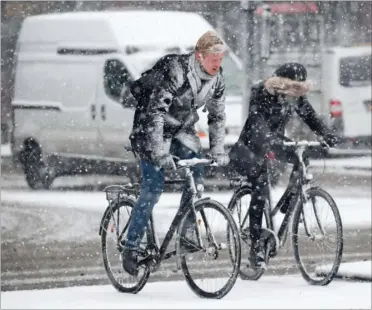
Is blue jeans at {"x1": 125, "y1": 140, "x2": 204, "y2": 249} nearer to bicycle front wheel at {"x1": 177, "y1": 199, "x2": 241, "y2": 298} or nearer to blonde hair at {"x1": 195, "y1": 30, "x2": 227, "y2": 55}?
bicycle front wheel at {"x1": 177, "y1": 199, "x2": 241, "y2": 298}

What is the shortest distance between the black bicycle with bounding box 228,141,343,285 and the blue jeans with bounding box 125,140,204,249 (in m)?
0.91

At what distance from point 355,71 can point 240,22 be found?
244 cm

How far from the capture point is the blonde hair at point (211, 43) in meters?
8.50

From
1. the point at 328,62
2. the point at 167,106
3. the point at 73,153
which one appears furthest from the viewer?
the point at 328,62

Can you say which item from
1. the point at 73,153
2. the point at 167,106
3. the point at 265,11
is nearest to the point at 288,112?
the point at 167,106

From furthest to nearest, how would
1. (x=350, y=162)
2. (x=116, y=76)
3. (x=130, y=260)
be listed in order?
(x=350, y=162) → (x=116, y=76) → (x=130, y=260)

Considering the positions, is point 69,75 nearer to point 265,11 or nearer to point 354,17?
point 265,11

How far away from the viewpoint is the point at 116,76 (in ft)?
54.2

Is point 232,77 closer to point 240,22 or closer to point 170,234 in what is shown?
point 240,22

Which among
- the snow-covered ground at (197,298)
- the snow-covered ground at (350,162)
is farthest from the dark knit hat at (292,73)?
the snow-covered ground at (350,162)

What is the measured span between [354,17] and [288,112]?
1602 centimetres

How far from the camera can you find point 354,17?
83.4 feet

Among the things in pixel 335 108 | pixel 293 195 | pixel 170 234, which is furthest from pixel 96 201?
pixel 170 234

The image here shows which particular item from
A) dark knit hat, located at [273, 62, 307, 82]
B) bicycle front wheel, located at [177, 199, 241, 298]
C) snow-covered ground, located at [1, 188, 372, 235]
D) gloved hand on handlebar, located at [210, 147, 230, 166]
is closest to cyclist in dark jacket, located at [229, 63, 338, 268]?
dark knit hat, located at [273, 62, 307, 82]
